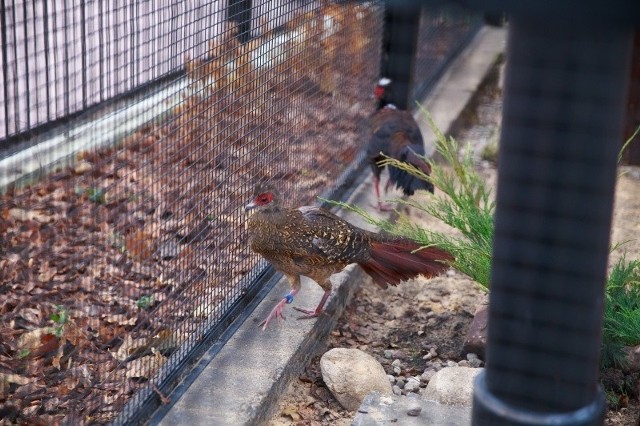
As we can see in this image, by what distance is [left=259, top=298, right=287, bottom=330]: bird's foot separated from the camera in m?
3.71

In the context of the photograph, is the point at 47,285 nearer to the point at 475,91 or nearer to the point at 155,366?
the point at 155,366

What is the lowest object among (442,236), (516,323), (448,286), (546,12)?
(448,286)

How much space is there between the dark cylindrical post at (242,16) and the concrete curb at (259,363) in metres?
1.18

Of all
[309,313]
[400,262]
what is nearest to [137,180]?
[309,313]

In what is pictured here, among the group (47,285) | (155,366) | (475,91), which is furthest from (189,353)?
(475,91)

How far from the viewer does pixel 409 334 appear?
410 cm

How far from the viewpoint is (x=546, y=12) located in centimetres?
127

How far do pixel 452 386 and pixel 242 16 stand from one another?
67.4 inches

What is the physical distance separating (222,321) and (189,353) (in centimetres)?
32

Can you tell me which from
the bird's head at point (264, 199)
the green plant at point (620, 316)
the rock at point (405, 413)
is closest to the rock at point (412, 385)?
the rock at point (405, 413)

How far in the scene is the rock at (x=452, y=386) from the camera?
3.31 metres

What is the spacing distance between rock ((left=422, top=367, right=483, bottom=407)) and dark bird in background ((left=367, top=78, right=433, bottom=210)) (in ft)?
5.75

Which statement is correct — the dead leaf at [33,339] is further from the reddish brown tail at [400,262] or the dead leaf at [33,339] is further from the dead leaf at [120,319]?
the reddish brown tail at [400,262]

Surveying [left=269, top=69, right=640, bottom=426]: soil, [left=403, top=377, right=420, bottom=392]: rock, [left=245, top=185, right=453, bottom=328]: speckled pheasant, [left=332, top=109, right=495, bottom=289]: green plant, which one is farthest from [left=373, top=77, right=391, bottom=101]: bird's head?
[left=403, top=377, right=420, bottom=392]: rock
